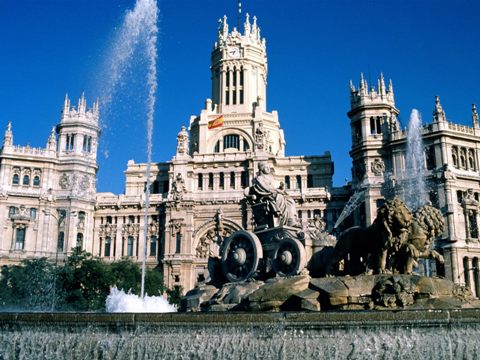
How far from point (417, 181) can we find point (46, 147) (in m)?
44.9

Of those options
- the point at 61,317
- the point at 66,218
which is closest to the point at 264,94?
the point at 66,218

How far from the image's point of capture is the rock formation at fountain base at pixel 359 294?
1508 centimetres

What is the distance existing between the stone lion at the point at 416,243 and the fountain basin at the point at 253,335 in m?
4.98

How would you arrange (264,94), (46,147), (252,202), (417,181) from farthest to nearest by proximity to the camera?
(264,94) < (46,147) < (417,181) < (252,202)

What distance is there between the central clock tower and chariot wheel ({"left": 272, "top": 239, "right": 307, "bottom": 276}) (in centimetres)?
6170

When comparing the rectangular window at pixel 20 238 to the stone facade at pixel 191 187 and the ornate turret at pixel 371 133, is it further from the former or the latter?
the ornate turret at pixel 371 133

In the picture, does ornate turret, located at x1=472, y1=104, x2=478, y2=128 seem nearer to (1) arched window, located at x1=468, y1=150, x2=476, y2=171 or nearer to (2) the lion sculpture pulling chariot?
(1) arched window, located at x1=468, y1=150, x2=476, y2=171

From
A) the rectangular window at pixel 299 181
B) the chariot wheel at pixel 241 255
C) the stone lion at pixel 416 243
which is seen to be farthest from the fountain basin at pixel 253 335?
the rectangular window at pixel 299 181

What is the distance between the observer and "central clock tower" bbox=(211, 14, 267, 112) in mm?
81562

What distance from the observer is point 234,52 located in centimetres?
8450

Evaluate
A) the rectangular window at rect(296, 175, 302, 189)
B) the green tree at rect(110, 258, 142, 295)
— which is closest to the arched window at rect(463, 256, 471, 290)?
the rectangular window at rect(296, 175, 302, 189)

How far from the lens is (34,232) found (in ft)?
220

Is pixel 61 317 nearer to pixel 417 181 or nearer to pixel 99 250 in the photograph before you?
pixel 417 181

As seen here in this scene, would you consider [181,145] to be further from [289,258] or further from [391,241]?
[391,241]
